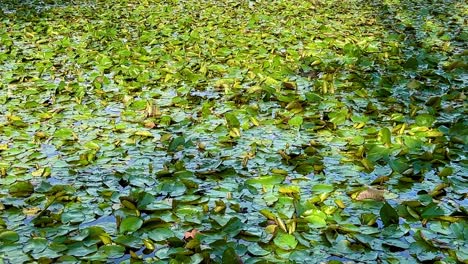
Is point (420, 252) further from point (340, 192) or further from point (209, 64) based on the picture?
point (209, 64)

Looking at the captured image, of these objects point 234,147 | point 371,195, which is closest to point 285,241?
point 371,195

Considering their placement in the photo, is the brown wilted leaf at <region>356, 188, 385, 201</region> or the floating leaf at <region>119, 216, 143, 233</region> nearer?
the floating leaf at <region>119, 216, 143, 233</region>

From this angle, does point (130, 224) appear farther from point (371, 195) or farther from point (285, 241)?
point (371, 195)

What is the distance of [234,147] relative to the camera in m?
Answer: 2.50

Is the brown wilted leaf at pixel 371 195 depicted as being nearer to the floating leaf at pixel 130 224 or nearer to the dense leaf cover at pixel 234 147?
the dense leaf cover at pixel 234 147

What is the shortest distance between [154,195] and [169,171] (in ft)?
0.61

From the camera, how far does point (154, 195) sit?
2062mm

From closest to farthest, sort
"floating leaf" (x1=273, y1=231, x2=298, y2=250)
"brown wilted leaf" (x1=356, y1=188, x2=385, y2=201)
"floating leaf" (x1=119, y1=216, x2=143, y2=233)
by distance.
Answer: "floating leaf" (x1=273, y1=231, x2=298, y2=250) < "floating leaf" (x1=119, y1=216, x2=143, y2=233) < "brown wilted leaf" (x1=356, y1=188, x2=385, y2=201)

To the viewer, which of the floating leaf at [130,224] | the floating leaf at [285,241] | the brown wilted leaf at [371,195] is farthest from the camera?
the brown wilted leaf at [371,195]

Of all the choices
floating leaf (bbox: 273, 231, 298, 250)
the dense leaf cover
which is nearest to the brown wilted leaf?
the dense leaf cover

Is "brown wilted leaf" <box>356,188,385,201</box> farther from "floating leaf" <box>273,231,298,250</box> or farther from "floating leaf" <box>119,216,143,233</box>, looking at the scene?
"floating leaf" <box>119,216,143,233</box>

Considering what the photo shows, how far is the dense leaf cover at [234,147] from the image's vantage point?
1764 mm

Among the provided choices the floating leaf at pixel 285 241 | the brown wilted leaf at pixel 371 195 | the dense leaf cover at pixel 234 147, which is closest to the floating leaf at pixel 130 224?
the dense leaf cover at pixel 234 147

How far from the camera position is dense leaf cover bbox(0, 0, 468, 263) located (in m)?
1.76
